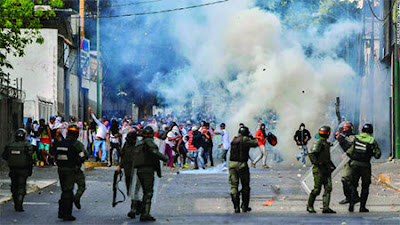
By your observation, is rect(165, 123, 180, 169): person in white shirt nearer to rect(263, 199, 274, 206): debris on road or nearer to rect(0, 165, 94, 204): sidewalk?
rect(0, 165, 94, 204): sidewalk

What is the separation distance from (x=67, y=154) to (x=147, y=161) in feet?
4.00

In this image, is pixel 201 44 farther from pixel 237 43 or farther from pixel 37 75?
pixel 37 75

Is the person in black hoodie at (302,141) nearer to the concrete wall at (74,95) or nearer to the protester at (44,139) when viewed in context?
the protester at (44,139)

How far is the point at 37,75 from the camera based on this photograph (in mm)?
38031

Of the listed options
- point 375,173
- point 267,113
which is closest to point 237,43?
point 267,113

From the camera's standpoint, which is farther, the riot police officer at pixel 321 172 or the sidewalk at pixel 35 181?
the sidewalk at pixel 35 181

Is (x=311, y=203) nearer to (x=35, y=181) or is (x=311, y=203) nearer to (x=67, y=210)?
(x=67, y=210)

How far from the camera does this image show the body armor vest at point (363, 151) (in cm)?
1370

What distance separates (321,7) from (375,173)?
23856 mm

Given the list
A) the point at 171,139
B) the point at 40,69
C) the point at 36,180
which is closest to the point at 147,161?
the point at 36,180

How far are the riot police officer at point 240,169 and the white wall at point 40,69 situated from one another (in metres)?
24.9

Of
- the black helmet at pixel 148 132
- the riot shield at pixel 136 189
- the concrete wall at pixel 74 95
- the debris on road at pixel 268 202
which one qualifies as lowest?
the debris on road at pixel 268 202

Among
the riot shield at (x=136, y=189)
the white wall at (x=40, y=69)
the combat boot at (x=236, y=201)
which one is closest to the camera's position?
the riot shield at (x=136, y=189)

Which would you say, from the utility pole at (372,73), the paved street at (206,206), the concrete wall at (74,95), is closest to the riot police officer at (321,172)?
the paved street at (206,206)
